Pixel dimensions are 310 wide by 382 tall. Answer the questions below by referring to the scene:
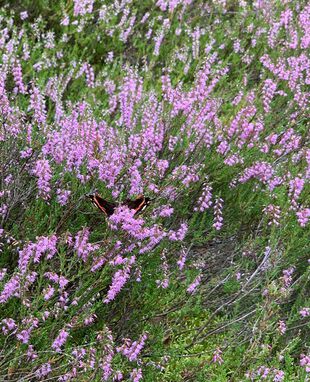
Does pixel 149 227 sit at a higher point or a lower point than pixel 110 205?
lower

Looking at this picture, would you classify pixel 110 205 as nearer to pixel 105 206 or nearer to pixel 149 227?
pixel 105 206

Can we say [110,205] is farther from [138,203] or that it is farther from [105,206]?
[138,203]

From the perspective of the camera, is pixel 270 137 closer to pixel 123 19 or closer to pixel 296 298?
pixel 296 298

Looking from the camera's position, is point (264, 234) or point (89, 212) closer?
point (89, 212)

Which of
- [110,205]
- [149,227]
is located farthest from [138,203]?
[149,227]

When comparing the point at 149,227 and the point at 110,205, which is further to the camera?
the point at 149,227

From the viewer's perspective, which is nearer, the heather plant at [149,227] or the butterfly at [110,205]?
the butterfly at [110,205]

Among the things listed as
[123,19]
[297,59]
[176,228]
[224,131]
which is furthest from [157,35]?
[176,228]

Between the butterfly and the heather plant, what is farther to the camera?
the heather plant
